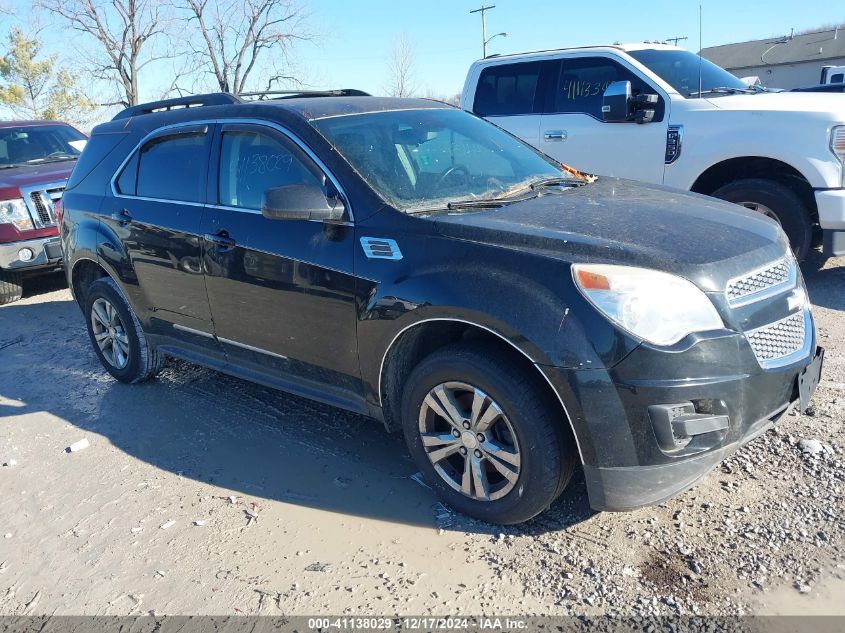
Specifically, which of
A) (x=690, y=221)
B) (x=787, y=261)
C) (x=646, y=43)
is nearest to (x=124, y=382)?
(x=690, y=221)

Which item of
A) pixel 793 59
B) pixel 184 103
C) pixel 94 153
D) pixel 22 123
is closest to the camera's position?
pixel 184 103

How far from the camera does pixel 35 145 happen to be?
9.04 metres

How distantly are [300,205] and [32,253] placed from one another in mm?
5747

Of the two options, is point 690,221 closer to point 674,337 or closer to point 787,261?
point 787,261

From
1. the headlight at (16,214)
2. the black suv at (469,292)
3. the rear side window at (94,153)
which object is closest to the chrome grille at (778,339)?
the black suv at (469,292)

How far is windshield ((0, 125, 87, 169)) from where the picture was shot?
8.81m

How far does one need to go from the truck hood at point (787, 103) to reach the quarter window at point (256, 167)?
4153mm

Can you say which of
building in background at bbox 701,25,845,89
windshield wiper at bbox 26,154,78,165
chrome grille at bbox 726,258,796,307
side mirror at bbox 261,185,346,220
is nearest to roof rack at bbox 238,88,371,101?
side mirror at bbox 261,185,346,220

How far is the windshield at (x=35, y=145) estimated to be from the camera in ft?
28.9

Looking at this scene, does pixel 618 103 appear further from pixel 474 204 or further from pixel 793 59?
pixel 793 59

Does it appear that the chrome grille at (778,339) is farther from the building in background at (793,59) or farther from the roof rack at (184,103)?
the building in background at (793,59)

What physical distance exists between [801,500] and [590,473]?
1.10 meters

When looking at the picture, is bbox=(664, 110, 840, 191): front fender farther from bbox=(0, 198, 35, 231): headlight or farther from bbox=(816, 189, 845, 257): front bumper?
bbox=(0, 198, 35, 231): headlight

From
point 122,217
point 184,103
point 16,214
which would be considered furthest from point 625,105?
point 16,214
